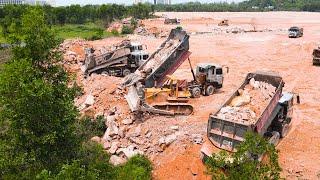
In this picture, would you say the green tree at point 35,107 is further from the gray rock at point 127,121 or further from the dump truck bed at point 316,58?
the dump truck bed at point 316,58

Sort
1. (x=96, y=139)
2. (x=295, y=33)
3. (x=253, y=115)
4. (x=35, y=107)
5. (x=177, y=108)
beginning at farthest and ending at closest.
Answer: (x=295, y=33), (x=177, y=108), (x=96, y=139), (x=253, y=115), (x=35, y=107)

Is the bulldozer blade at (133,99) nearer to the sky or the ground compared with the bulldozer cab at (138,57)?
nearer to the ground

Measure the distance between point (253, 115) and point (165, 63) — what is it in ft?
29.0

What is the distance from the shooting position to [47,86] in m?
12.9

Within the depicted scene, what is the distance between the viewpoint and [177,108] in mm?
21281

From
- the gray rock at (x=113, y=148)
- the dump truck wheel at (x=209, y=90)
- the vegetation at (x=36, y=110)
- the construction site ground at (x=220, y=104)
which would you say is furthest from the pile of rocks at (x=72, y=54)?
the vegetation at (x=36, y=110)

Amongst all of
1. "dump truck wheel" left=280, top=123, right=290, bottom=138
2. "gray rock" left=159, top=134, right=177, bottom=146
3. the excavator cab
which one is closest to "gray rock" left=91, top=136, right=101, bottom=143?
"gray rock" left=159, top=134, right=177, bottom=146

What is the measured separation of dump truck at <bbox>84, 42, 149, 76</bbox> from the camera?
30.2 meters

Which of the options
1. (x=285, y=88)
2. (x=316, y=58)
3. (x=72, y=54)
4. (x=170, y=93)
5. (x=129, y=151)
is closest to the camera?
(x=129, y=151)

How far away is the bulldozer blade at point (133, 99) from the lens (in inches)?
791

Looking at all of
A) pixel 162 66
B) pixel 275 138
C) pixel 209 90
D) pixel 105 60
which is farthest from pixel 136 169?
pixel 105 60

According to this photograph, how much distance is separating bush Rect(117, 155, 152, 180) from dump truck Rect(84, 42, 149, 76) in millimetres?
14616

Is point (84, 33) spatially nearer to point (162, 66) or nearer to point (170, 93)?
point (162, 66)

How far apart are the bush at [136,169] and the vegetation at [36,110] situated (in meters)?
0.04
